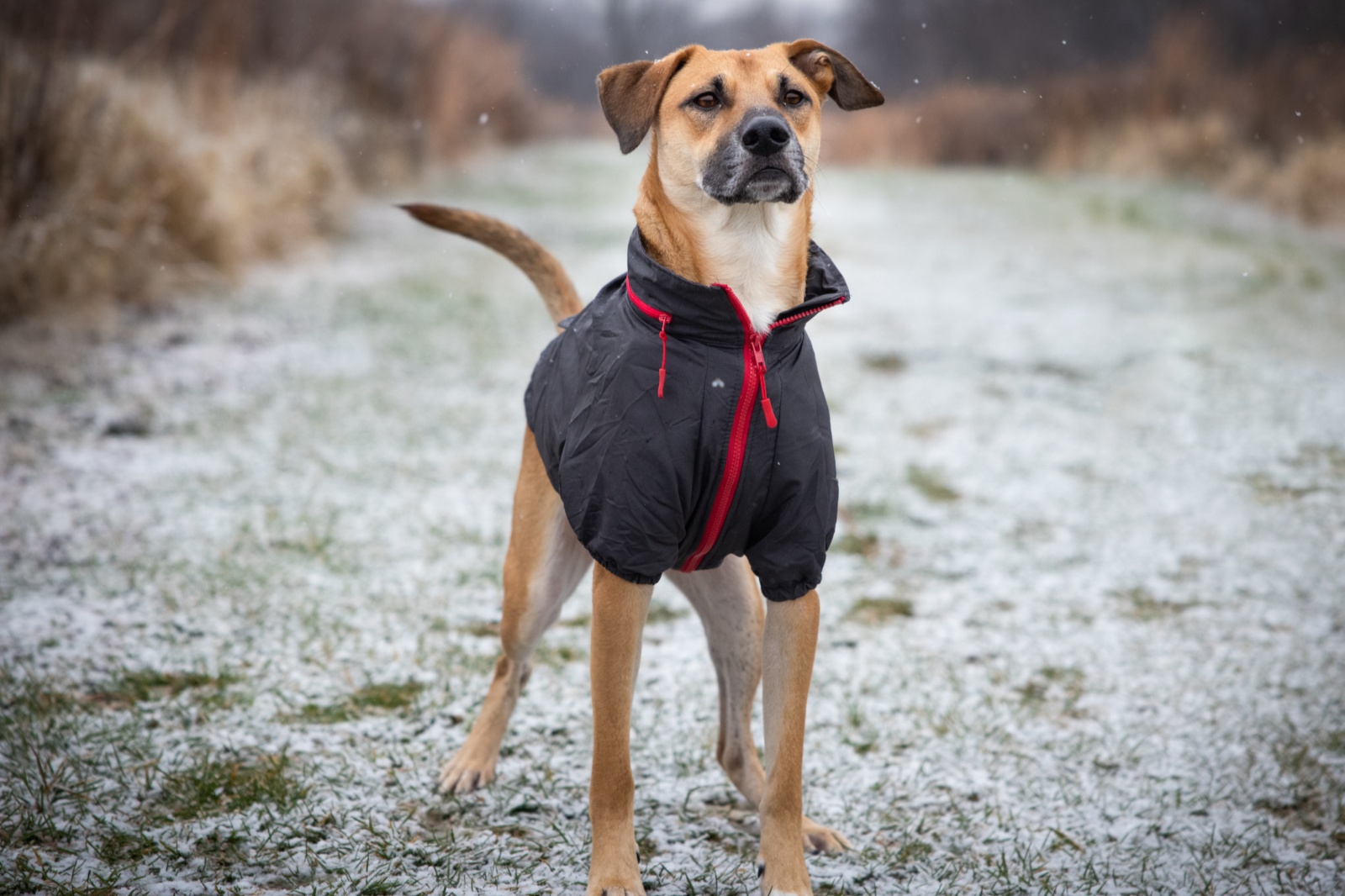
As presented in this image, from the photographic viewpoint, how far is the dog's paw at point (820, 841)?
97.4 inches

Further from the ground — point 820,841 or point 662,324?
point 662,324

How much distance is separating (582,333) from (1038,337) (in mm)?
6166

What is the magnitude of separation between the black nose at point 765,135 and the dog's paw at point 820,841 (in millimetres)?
1638

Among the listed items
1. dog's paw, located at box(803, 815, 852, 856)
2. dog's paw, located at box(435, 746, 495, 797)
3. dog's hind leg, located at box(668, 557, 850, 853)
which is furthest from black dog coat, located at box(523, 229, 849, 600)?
dog's paw, located at box(435, 746, 495, 797)

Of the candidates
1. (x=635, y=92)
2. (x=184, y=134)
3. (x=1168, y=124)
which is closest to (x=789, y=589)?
(x=635, y=92)

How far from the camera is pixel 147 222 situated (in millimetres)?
7230

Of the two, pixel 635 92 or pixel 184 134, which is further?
pixel 184 134

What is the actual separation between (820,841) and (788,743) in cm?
47

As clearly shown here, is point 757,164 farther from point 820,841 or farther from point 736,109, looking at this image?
point 820,841

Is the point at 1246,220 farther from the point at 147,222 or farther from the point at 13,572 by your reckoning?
the point at 13,572

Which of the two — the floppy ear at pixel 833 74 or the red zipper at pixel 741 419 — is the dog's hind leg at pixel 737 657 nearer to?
the red zipper at pixel 741 419

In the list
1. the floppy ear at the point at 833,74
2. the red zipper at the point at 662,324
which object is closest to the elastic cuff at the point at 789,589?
the red zipper at the point at 662,324

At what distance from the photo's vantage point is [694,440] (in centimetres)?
201

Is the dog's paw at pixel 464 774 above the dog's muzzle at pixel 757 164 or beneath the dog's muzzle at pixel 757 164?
beneath
